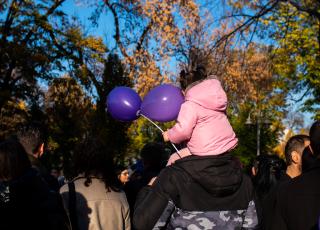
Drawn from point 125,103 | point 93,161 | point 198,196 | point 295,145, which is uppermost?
point 125,103

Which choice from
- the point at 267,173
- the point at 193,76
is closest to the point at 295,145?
the point at 267,173

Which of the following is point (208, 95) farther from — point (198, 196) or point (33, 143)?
point (33, 143)

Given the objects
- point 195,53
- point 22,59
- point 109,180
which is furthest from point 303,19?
point 109,180

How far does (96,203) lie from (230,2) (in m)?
9.44

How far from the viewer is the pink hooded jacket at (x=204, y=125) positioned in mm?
2838

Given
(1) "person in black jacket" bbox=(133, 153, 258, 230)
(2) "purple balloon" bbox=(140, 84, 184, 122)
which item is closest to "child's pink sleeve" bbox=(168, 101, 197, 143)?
(1) "person in black jacket" bbox=(133, 153, 258, 230)

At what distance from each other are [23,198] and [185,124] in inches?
45.0

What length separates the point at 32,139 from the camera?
422 centimetres

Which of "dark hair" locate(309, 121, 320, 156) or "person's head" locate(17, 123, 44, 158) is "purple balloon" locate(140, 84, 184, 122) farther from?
"person's head" locate(17, 123, 44, 158)

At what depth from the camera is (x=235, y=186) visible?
2785mm

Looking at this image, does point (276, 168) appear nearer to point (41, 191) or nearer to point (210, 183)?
point (210, 183)

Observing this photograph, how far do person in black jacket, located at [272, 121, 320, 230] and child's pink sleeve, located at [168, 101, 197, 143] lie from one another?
827mm

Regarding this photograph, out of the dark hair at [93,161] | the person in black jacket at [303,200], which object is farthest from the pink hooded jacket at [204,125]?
the dark hair at [93,161]

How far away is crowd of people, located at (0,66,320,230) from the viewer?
2713 mm
